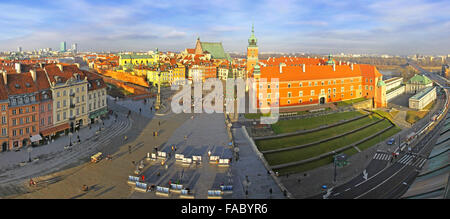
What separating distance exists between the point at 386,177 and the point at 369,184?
144 inches

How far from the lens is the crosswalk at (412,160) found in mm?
41694

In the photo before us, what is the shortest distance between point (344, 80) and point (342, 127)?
25156 mm

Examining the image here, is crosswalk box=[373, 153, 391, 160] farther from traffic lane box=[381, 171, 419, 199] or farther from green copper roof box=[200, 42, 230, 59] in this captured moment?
green copper roof box=[200, 42, 230, 59]

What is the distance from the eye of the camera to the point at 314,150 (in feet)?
145

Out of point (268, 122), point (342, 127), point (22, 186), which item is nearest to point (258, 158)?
point (268, 122)

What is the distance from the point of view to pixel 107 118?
171 ft

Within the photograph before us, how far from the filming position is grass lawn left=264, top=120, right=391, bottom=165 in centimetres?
4022

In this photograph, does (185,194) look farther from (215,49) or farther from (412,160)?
(215,49)

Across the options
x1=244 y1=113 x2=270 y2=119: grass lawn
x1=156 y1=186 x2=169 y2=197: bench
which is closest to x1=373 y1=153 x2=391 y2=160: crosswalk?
x1=244 y1=113 x2=270 y2=119: grass lawn

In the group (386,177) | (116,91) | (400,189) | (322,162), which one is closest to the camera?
(400,189)

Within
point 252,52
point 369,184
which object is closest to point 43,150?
point 369,184

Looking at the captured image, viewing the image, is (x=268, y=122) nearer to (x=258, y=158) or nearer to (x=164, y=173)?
(x=258, y=158)

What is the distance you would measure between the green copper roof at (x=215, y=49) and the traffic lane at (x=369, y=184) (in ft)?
405
